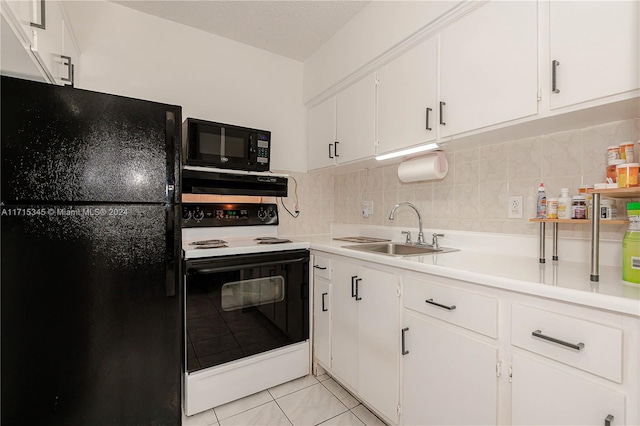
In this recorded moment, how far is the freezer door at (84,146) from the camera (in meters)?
1.14

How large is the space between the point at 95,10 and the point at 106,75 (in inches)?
16.7

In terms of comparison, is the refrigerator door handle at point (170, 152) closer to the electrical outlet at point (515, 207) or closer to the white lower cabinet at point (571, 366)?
the white lower cabinet at point (571, 366)

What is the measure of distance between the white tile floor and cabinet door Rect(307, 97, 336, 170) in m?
1.67

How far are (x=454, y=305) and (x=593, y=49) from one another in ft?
3.47

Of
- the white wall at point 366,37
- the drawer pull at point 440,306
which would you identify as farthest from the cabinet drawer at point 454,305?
the white wall at point 366,37

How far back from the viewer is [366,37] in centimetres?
198

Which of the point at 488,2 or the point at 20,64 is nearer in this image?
the point at 20,64

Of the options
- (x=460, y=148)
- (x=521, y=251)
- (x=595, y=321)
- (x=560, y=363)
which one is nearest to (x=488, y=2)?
(x=460, y=148)

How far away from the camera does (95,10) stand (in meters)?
1.95

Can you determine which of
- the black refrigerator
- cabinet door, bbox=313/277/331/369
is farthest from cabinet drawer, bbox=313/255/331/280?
the black refrigerator

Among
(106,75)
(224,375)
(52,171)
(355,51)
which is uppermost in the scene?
(355,51)

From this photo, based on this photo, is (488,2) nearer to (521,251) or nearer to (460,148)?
(460,148)

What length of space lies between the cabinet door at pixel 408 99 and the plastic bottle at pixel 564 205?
2.09 ft

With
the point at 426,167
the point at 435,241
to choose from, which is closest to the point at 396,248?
the point at 435,241
